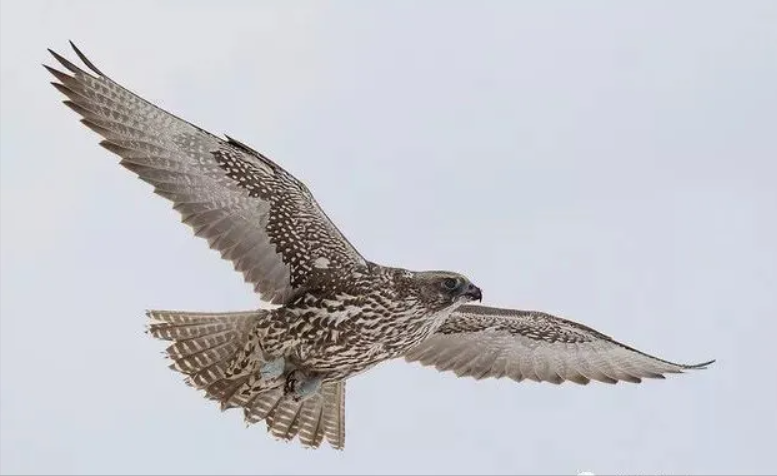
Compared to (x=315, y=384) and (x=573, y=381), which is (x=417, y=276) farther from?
(x=573, y=381)

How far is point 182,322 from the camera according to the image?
20234 millimetres

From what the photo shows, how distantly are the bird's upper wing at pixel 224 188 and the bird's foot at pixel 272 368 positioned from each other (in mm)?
669

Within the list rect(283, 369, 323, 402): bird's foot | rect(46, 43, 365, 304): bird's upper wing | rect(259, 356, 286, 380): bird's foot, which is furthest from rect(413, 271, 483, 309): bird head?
rect(259, 356, 286, 380): bird's foot

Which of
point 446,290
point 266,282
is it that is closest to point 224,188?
point 266,282

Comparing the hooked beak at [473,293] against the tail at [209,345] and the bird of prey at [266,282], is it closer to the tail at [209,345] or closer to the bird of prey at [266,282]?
the bird of prey at [266,282]

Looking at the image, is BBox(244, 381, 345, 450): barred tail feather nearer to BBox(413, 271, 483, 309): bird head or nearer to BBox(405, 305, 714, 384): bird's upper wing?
BBox(405, 305, 714, 384): bird's upper wing

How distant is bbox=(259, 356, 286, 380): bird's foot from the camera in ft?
65.6

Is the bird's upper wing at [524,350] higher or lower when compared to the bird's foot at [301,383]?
higher

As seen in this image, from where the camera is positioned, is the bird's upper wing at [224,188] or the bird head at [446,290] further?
the bird head at [446,290]

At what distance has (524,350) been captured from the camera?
71.9 ft

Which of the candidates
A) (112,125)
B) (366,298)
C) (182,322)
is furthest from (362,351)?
(112,125)

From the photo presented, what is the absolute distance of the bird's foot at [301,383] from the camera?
65.9ft

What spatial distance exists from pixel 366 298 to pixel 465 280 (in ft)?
3.45

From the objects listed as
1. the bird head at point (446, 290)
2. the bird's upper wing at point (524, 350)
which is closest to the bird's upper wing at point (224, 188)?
the bird head at point (446, 290)
